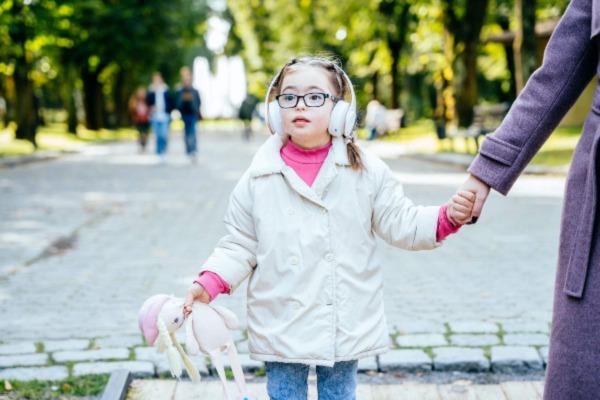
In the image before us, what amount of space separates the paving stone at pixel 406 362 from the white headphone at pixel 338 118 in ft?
6.11

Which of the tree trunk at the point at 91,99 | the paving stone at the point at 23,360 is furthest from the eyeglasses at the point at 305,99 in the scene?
the tree trunk at the point at 91,99

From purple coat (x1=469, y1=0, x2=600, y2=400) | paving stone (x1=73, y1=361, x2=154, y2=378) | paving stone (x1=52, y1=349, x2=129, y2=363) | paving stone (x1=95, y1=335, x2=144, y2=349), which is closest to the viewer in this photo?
purple coat (x1=469, y1=0, x2=600, y2=400)

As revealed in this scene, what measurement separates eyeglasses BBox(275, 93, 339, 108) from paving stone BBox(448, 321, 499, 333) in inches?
104

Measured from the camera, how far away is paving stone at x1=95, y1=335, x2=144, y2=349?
197 inches

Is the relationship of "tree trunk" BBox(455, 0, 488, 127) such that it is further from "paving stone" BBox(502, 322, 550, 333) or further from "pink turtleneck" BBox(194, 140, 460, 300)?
"pink turtleneck" BBox(194, 140, 460, 300)

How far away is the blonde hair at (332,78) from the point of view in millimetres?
3039

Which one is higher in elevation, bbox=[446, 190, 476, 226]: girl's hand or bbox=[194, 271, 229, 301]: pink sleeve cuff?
bbox=[446, 190, 476, 226]: girl's hand

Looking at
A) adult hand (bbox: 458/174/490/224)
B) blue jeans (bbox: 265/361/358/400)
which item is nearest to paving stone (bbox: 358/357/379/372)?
blue jeans (bbox: 265/361/358/400)

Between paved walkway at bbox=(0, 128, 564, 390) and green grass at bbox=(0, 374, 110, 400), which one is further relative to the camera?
paved walkway at bbox=(0, 128, 564, 390)

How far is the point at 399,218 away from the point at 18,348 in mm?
2908

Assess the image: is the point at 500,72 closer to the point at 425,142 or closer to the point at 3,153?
the point at 425,142

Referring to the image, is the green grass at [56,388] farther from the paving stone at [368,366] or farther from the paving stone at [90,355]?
the paving stone at [368,366]

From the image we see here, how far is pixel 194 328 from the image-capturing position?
2.93 meters

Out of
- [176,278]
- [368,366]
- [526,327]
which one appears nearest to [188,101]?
[176,278]
